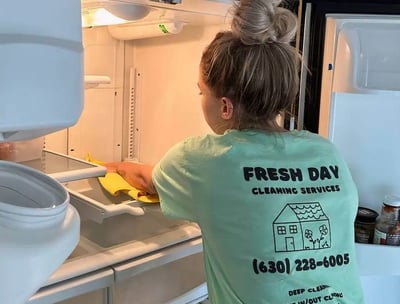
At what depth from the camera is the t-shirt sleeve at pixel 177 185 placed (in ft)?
3.36

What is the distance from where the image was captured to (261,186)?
3.20 feet

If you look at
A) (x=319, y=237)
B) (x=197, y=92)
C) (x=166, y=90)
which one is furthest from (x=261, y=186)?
(x=166, y=90)

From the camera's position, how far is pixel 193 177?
1.01m

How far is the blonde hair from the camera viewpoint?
1008mm

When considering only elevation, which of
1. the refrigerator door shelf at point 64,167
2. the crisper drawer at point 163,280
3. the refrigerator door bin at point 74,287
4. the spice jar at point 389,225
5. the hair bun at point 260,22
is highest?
the hair bun at point 260,22

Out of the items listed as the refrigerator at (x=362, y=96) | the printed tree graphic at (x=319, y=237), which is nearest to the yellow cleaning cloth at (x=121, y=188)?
the printed tree graphic at (x=319, y=237)

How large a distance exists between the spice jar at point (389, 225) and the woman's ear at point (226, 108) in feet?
1.70

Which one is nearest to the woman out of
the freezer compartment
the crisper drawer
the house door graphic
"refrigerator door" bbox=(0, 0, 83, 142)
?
the house door graphic

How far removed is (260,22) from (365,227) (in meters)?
0.65

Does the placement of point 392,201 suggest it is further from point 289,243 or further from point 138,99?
point 138,99

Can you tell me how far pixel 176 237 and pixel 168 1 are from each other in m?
0.53

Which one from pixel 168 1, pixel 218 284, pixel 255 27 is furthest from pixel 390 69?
pixel 218 284

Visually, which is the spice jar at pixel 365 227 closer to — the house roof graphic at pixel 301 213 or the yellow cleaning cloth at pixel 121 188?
the house roof graphic at pixel 301 213

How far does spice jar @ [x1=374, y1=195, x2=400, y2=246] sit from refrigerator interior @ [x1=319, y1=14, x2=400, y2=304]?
21 mm
